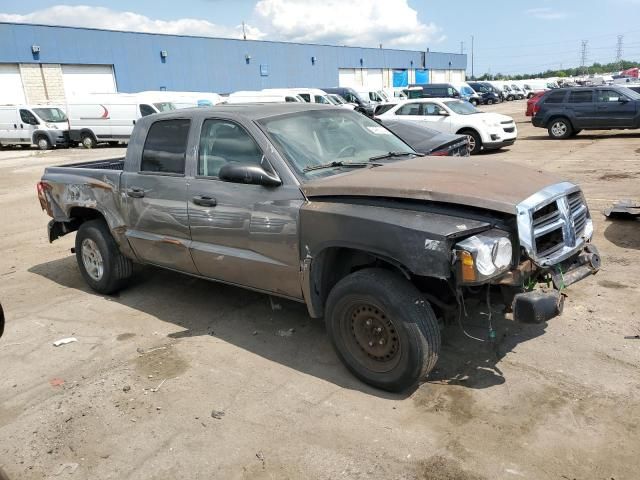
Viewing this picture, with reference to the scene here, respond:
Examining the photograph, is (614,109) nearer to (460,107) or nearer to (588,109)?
(588,109)

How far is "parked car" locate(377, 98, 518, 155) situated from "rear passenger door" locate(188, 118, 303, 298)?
38.2 feet

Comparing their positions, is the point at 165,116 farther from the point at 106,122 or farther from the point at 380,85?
the point at 380,85

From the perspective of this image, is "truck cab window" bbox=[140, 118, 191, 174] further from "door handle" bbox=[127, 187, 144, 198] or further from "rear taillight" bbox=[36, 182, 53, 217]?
"rear taillight" bbox=[36, 182, 53, 217]

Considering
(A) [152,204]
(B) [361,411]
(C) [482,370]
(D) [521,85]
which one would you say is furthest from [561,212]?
(D) [521,85]

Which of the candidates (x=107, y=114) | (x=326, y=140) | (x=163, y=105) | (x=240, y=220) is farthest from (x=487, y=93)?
(x=240, y=220)

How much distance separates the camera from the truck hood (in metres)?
3.28

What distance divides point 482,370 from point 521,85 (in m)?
65.0

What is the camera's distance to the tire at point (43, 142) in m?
23.7

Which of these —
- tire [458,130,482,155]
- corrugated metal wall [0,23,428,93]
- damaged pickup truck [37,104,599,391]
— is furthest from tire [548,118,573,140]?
corrugated metal wall [0,23,428,93]

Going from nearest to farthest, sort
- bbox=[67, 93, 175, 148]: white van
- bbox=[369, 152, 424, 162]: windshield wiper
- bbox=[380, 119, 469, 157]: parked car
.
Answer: bbox=[369, 152, 424, 162]: windshield wiper → bbox=[380, 119, 469, 157]: parked car → bbox=[67, 93, 175, 148]: white van

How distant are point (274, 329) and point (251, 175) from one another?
1459 millimetres

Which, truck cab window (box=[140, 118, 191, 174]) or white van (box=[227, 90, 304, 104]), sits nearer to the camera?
truck cab window (box=[140, 118, 191, 174])

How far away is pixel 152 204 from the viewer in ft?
16.1

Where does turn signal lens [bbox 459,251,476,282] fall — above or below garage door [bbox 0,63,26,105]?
below
